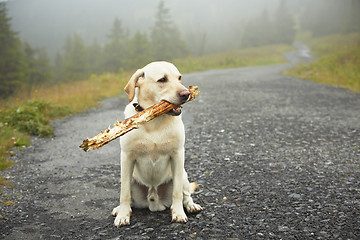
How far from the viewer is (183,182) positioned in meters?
3.24

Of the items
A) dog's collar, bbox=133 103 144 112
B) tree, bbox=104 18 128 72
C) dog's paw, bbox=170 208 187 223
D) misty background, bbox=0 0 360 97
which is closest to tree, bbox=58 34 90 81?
misty background, bbox=0 0 360 97

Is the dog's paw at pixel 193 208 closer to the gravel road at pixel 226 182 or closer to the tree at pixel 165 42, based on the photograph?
the gravel road at pixel 226 182

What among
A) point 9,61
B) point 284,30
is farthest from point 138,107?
point 284,30

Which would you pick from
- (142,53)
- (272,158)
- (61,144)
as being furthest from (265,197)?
(142,53)

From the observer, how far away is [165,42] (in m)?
40.8

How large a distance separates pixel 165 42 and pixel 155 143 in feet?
130

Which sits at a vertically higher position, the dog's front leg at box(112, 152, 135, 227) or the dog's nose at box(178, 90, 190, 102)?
the dog's nose at box(178, 90, 190, 102)

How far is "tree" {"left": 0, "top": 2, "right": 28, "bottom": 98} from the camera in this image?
2073cm

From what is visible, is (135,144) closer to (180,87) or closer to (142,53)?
(180,87)

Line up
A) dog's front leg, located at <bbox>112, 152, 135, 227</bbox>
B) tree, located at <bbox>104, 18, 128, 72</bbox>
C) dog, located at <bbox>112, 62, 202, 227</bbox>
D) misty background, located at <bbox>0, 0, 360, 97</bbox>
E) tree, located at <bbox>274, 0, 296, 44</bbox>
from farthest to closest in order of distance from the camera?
tree, located at <bbox>274, 0, 296, 44</bbox>
tree, located at <bbox>104, 18, 128, 72</bbox>
misty background, located at <bbox>0, 0, 360, 97</bbox>
dog's front leg, located at <bbox>112, 152, 135, 227</bbox>
dog, located at <bbox>112, 62, 202, 227</bbox>

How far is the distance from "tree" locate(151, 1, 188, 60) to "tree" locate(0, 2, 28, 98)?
717 inches

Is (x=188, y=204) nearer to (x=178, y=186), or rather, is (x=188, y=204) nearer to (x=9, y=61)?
(x=178, y=186)

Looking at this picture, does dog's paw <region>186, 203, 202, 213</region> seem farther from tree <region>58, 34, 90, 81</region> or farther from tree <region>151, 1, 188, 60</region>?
tree <region>58, 34, 90, 81</region>

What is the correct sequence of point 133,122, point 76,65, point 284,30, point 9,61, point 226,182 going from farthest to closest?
point 284,30, point 76,65, point 9,61, point 226,182, point 133,122
